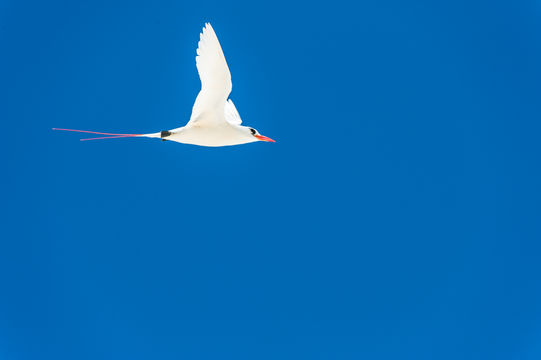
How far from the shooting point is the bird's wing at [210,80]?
23.1 feet

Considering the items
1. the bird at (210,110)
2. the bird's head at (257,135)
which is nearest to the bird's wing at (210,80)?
the bird at (210,110)

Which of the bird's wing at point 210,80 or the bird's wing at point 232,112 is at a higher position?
the bird's wing at point 232,112

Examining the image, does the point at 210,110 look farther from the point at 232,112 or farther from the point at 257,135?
the point at 232,112

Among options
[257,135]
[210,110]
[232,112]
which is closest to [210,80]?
[210,110]

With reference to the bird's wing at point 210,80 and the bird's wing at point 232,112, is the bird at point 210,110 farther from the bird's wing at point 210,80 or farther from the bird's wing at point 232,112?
the bird's wing at point 232,112

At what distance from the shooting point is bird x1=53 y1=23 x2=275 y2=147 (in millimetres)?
7105

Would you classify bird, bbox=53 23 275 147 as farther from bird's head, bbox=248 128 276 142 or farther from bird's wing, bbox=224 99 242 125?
bird's wing, bbox=224 99 242 125

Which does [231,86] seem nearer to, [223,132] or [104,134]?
[223,132]

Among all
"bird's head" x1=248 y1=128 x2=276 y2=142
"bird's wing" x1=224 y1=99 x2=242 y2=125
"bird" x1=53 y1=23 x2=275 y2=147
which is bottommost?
"bird" x1=53 y1=23 x2=275 y2=147

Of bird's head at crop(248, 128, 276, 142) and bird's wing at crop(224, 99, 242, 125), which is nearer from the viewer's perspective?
bird's head at crop(248, 128, 276, 142)

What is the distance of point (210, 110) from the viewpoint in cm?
795

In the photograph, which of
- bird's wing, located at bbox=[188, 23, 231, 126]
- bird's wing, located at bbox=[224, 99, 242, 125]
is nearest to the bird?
bird's wing, located at bbox=[188, 23, 231, 126]

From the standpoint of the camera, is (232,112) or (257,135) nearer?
(257,135)

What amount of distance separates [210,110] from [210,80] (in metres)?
0.57
